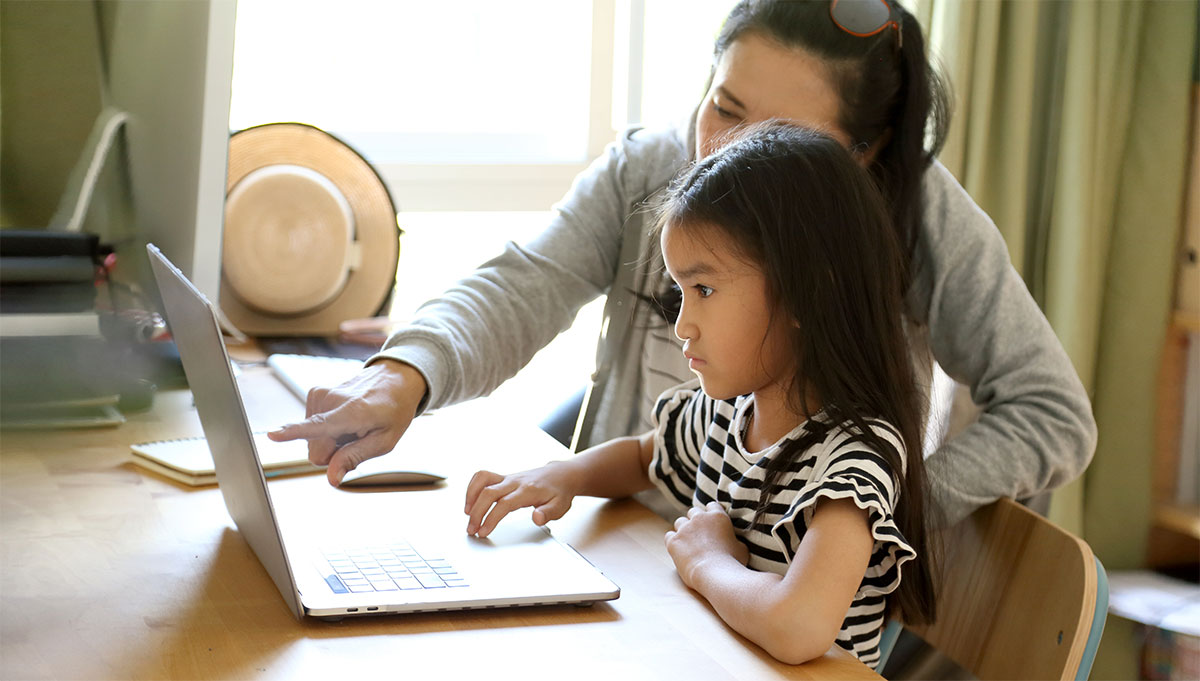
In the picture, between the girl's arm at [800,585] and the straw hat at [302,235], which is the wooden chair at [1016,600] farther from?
the straw hat at [302,235]

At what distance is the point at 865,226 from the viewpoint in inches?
34.2

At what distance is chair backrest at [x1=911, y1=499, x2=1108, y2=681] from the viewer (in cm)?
83

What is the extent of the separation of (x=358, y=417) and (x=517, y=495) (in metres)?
0.17

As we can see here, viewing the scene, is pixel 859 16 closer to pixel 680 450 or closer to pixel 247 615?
pixel 680 450

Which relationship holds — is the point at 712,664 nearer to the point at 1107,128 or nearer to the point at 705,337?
the point at 705,337

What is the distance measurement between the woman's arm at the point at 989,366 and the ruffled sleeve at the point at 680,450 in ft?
0.69

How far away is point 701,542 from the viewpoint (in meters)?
0.84

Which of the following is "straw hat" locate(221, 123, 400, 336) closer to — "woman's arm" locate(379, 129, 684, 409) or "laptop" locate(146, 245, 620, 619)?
"woman's arm" locate(379, 129, 684, 409)

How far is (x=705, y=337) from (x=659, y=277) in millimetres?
423

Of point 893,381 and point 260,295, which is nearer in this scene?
point 893,381

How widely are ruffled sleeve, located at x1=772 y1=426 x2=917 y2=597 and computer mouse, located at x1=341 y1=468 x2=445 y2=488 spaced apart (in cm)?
34

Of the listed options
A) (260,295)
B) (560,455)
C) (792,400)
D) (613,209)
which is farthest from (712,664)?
(260,295)

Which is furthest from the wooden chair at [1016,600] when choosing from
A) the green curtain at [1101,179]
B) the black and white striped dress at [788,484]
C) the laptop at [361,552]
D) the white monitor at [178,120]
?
the green curtain at [1101,179]

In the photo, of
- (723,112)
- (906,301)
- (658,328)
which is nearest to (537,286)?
(658,328)
